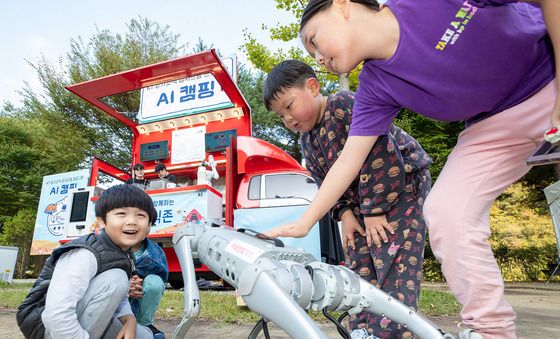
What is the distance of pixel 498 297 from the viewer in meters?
0.79

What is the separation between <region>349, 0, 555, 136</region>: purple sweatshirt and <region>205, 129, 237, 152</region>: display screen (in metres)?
4.45

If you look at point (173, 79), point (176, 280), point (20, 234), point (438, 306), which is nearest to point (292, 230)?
point (438, 306)

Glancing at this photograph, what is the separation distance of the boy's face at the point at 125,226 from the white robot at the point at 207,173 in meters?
3.21

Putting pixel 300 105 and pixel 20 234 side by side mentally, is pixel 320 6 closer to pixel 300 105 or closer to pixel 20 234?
pixel 300 105

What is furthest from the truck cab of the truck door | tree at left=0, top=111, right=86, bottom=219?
tree at left=0, top=111, right=86, bottom=219

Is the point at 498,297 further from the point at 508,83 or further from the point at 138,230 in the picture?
the point at 138,230

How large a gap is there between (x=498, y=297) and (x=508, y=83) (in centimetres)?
46

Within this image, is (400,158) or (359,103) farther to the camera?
(400,158)

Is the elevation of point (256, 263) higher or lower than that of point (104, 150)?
lower

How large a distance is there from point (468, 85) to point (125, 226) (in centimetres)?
118

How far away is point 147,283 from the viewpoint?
5.52 feet

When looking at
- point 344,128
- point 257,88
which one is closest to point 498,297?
point 344,128

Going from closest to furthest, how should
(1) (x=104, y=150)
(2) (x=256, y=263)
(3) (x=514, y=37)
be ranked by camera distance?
1. (2) (x=256, y=263)
2. (3) (x=514, y=37)
3. (1) (x=104, y=150)

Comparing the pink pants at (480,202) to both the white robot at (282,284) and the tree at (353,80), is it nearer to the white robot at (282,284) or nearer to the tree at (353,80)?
the white robot at (282,284)
